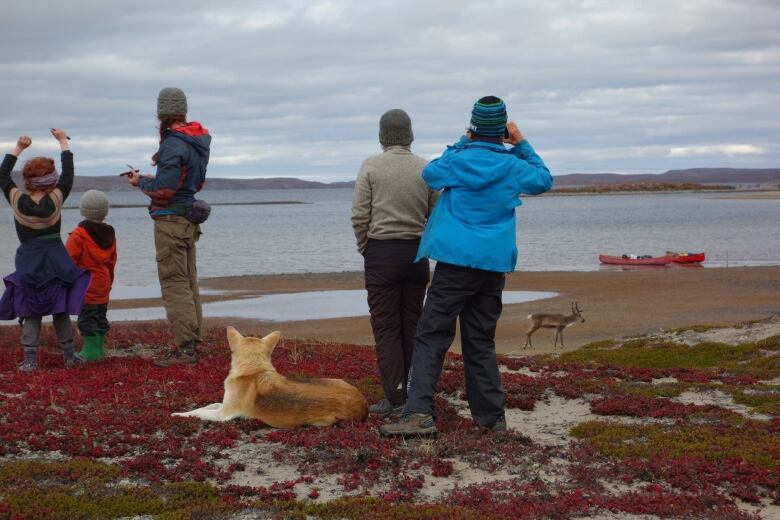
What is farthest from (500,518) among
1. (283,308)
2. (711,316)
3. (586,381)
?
(283,308)

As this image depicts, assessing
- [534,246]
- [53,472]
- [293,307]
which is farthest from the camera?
[534,246]

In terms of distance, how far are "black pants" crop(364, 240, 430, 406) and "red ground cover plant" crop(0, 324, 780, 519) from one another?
539 mm

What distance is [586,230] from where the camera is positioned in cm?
8306

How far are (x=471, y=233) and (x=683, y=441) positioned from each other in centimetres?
277

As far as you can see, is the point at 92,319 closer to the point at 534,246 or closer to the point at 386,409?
the point at 386,409

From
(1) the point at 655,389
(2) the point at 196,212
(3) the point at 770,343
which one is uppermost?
(2) the point at 196,212

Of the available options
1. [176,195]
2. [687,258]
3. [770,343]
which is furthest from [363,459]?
[687,258]

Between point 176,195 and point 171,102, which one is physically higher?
point 171,102

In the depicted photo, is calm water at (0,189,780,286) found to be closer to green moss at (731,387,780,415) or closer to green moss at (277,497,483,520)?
green moss at (731,387,780,415)

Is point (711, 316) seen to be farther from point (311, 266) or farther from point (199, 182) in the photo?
point (311, 266)

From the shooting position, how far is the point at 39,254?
10805 mm

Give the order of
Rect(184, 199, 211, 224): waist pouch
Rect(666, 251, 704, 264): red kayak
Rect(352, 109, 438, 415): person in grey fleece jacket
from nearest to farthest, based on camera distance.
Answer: Rect(352, 109, 438, 415): person in grey fleece jacket, Rect(184, 199, 211, 224): waist pouch, Rect(666, 251, 704, 264): red kayak

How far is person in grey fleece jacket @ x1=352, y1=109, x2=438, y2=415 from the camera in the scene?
8.34 m

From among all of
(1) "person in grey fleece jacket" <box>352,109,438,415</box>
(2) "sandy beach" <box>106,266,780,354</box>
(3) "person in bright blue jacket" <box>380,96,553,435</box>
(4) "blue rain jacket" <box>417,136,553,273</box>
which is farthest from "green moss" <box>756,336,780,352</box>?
(4) "blue rain jacket" <box>417,136,553,273</box>
